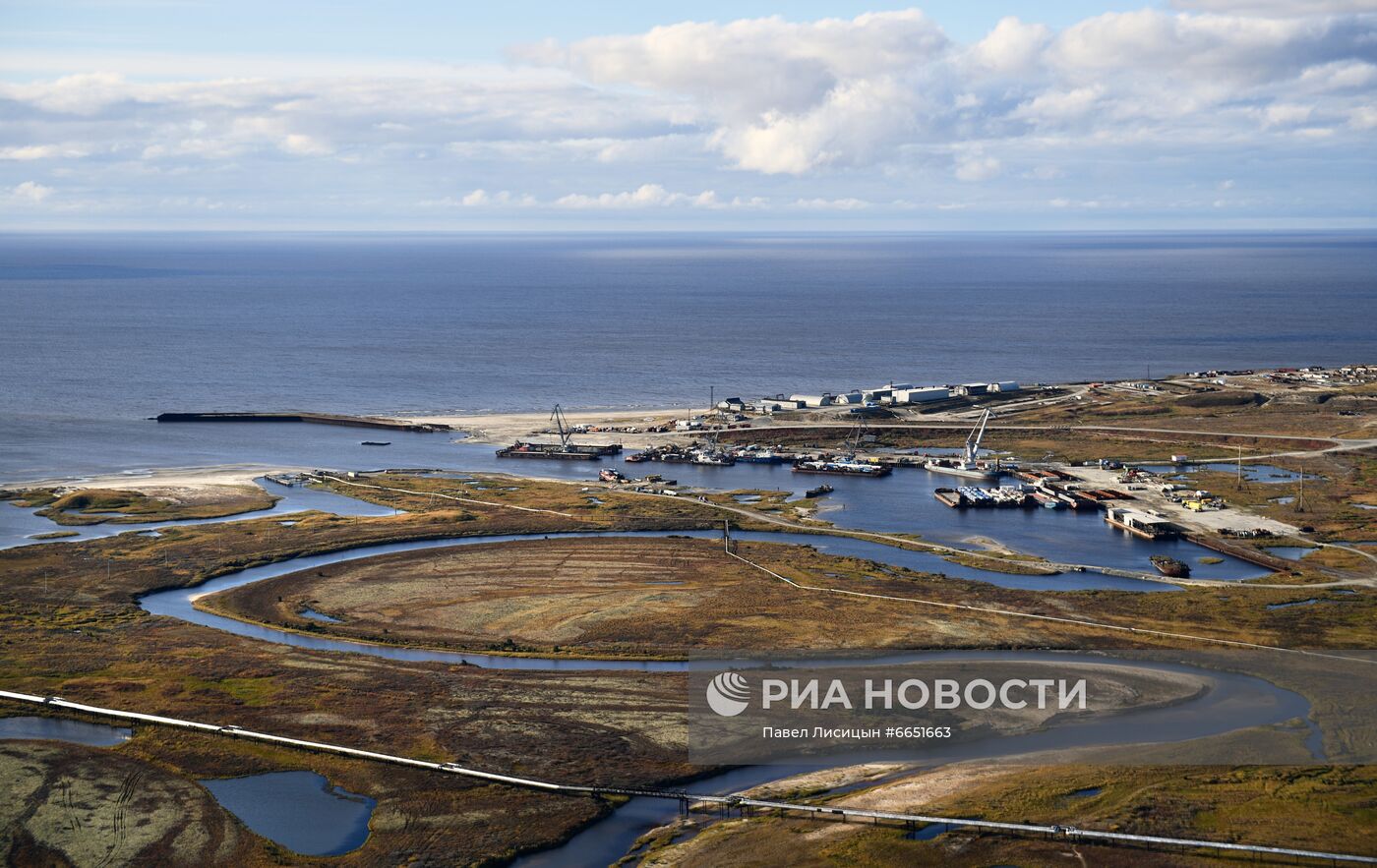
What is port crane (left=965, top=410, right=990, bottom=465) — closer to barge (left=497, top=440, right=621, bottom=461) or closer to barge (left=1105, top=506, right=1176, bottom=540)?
barge (left=1105, top=506, right=1176, bottom=540)

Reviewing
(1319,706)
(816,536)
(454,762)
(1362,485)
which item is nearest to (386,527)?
(816,536)

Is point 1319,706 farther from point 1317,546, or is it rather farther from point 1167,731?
point 1317,546

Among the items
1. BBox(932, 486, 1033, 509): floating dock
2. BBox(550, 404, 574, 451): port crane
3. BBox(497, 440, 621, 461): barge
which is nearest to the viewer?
BBox(932, 486, 1033, 509): floating dock

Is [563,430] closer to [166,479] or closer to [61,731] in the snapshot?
[166,479]

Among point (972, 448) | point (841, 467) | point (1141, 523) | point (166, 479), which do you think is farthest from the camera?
point (972, 448)

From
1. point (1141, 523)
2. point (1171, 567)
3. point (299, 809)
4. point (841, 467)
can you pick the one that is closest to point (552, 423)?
point (841, 467)

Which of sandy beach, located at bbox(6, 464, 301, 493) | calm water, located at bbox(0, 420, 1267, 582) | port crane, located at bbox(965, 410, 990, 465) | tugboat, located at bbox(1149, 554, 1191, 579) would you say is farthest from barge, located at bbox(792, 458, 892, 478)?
sandy beach, located at bbox(6, 464, 301, 493)

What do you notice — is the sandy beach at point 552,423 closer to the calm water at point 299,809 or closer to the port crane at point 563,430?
the port crane at point 563,430

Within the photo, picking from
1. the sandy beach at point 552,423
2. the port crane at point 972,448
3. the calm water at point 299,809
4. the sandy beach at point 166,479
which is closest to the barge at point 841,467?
the port crane at point 972,448

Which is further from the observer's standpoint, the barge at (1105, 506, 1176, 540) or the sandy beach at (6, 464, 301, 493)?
the sandy beach at (6, 464, 301, 493)
